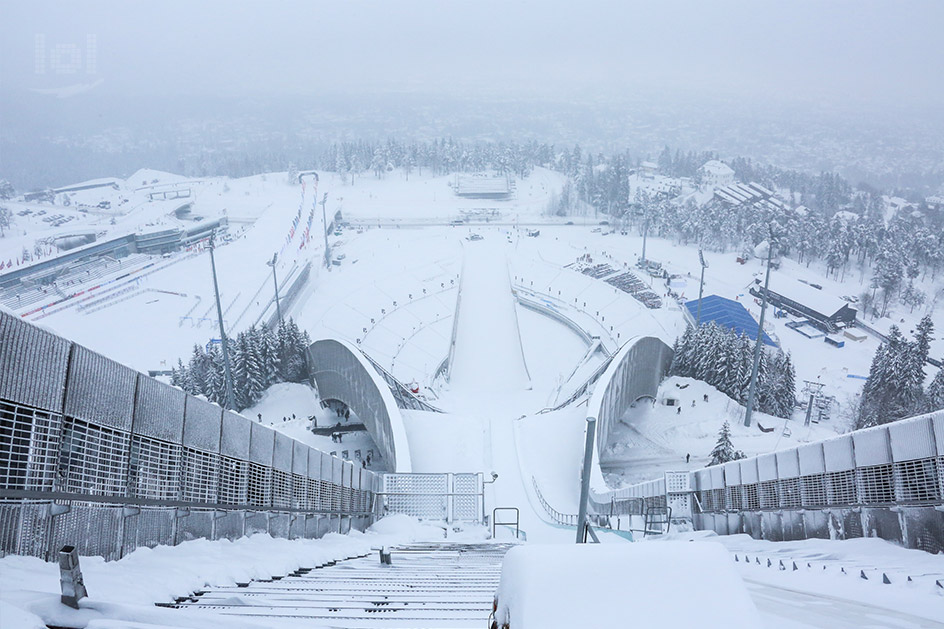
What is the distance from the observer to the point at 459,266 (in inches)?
1811

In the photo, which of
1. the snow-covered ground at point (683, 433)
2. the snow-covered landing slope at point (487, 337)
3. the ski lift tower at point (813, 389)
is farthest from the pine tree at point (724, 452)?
the ski lift tower at point (813, 389)

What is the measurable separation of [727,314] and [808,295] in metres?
7.77

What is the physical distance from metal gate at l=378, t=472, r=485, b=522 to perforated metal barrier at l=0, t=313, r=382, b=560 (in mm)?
6715

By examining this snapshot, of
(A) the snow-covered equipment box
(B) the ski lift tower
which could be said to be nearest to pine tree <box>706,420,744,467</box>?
(B) the ski lift tower

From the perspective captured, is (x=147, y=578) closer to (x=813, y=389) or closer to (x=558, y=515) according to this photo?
(x=558, y=515)

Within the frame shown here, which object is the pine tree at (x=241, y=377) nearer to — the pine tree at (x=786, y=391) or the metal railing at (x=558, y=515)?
the metal railing at (x=558, y=515)

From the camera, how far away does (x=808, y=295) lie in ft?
139

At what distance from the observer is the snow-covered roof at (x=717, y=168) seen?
86.6 m

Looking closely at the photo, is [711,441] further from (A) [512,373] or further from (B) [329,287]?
(B) [329,287]

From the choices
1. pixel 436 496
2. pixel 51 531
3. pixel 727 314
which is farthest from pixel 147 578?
pixel 727 314

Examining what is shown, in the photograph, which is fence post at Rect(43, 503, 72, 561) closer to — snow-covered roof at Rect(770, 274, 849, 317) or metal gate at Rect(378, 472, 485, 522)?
metal gate at Rect(378, 472, 485, 522)

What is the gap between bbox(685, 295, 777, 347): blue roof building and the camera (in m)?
36.9

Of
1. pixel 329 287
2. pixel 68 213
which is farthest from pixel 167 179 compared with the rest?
pixel 329 287

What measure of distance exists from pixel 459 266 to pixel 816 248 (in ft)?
95.0
